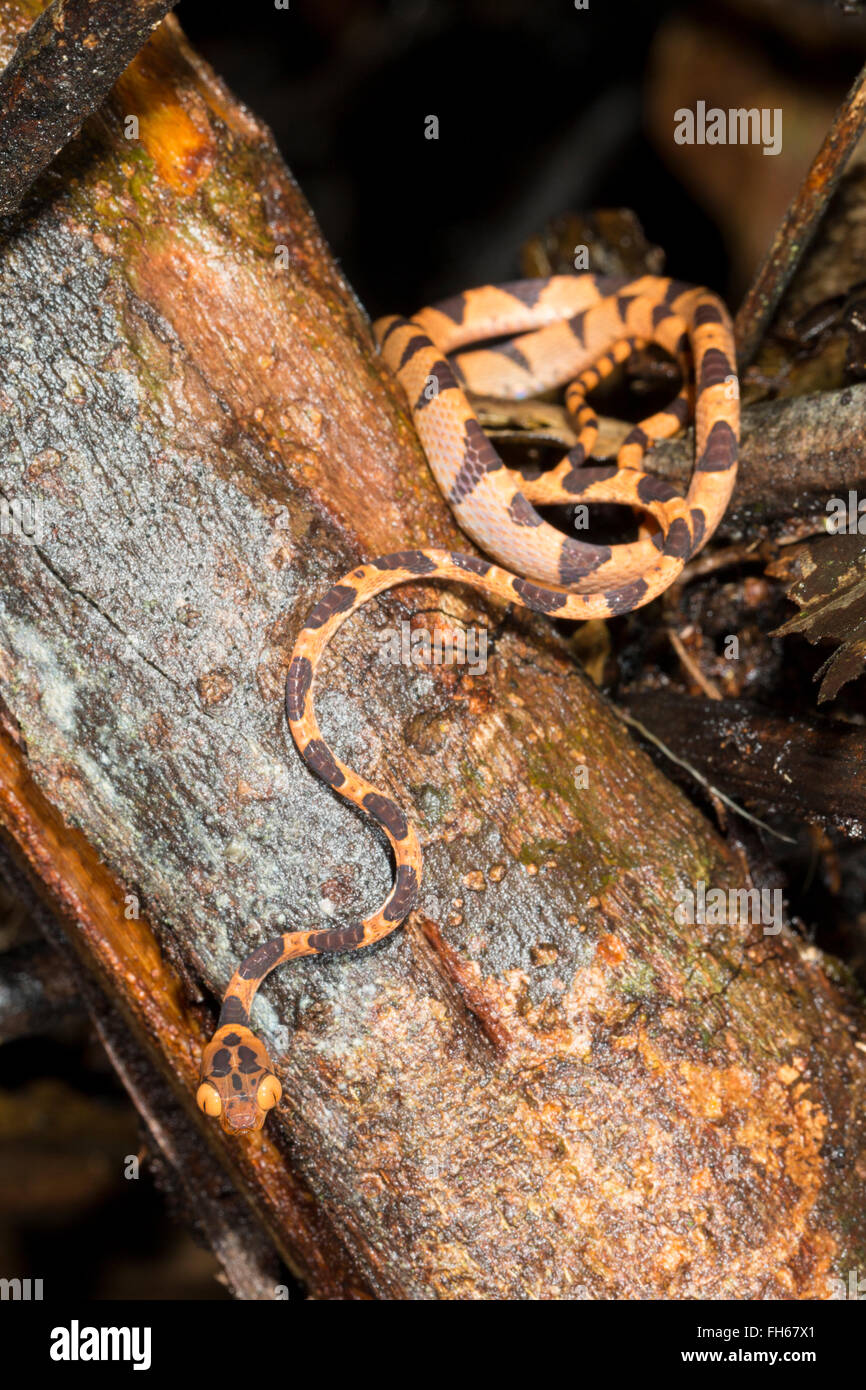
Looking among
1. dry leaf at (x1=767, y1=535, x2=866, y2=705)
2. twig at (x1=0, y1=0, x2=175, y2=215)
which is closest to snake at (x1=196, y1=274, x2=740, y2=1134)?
dry leaf at (x1=767, y1=535, x2=866, y2=705)

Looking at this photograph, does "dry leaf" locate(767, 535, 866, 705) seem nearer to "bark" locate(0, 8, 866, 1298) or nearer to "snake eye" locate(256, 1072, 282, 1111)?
"bark" locate(0, 8, 866, 1298)

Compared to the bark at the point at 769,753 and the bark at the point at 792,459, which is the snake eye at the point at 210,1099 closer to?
the bark at the point at 769,753

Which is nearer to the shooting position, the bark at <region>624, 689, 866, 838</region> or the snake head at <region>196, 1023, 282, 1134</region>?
the snake head at <region>196, 1023, 282, 1134</region>

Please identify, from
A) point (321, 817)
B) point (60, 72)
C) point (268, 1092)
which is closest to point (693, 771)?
point (321, 817)

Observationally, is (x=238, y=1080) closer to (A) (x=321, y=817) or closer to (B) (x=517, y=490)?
(A) (x=321, y=817)

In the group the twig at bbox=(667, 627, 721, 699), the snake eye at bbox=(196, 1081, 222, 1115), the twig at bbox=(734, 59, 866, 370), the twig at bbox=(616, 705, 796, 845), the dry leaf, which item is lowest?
the snake eye at bbox=(196, 1081, 222, 1115)

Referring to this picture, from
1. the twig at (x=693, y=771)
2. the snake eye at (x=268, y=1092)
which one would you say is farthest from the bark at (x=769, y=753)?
the snake eye at (x=268, y=1092)
